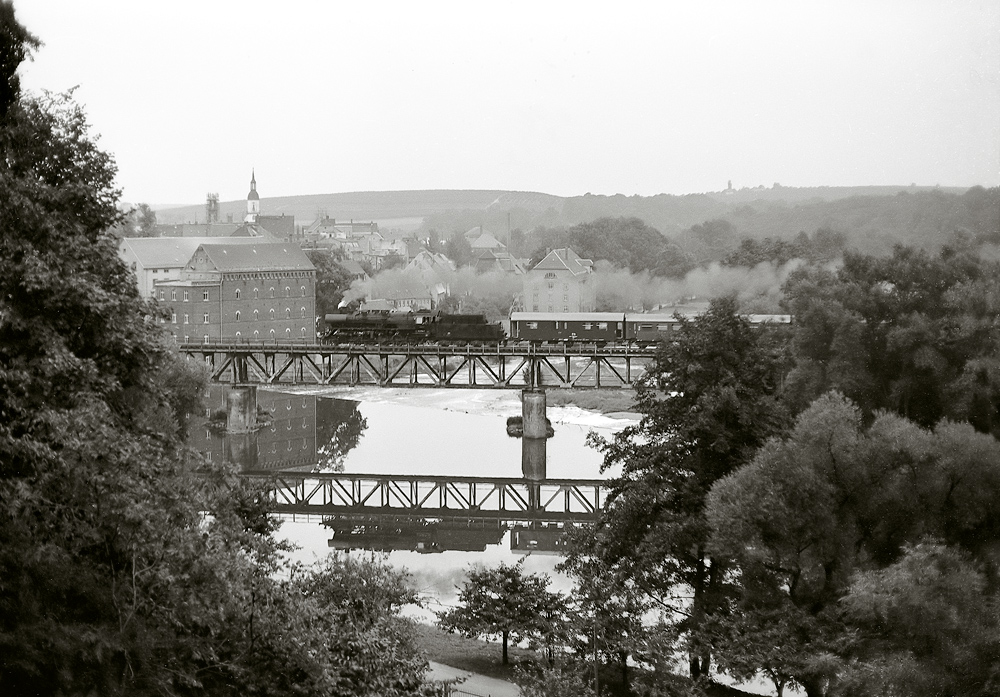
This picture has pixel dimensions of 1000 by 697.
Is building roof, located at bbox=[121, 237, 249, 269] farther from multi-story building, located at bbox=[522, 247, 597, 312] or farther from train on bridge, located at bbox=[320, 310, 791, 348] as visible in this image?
multi-story building, located at bbox=[522, 247, 597, 312]

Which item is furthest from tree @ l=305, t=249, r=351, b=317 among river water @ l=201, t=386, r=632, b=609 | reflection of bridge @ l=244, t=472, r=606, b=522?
reflection of bridge @ l=244, t=472, r=606, b=522

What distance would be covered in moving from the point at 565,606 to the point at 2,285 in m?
7.73

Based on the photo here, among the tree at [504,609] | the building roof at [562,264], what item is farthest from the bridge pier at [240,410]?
the building roof at [562,264]

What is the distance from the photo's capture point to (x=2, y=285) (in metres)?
8.66

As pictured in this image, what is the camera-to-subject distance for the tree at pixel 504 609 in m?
13.0

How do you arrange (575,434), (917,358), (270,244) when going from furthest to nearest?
(270,244) → (575,434) → (917,358)

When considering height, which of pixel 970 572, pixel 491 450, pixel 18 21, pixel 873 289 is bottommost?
pixel 491 450

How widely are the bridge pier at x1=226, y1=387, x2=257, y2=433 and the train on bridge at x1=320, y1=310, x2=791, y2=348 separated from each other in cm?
392

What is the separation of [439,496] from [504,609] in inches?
416

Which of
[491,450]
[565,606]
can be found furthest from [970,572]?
[491,450]

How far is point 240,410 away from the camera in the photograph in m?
33.3

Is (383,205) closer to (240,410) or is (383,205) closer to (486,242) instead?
(486,242)

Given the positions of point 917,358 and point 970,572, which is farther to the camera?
point 917,358

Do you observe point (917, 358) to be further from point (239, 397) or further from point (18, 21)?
point (239, 397)
